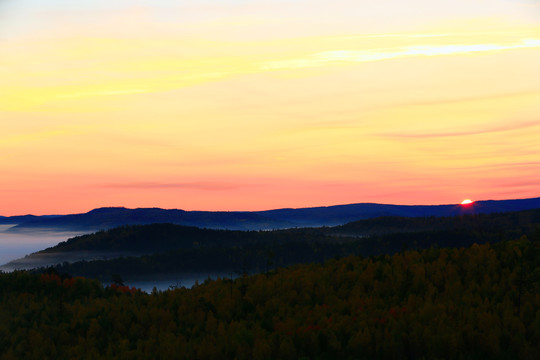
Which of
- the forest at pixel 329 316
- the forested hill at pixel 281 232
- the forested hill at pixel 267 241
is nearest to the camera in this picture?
the forest at pixel 329 316

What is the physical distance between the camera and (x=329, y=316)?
1895cm

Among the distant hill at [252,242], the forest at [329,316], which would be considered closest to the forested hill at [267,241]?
the distant hill at [252,242]

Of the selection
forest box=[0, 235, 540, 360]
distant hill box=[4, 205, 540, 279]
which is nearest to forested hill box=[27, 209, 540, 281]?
distant hill box=[4, 205, 540, 279]

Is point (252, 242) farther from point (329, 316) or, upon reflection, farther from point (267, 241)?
point (329, 316)

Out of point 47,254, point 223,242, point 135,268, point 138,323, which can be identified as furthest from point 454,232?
point 47,254

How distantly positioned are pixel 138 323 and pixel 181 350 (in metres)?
4.45

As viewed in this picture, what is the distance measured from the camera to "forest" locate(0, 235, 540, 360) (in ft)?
51.5

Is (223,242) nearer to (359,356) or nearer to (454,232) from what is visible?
(454,232)

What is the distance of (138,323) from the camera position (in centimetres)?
2028

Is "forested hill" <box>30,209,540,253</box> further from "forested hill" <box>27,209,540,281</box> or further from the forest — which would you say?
the forest

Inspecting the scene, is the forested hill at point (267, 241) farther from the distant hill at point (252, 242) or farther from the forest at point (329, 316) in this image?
the forest at point (329, 316)

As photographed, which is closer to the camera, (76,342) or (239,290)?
(76,342)

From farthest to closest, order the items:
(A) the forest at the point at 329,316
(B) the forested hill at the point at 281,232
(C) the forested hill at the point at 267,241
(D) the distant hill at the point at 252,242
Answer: (B) the forested hill at the point at 281,232 < (D) the distant hill at the point at 252,242 < (C) the forested hill at the point at 267,241 < (A) the forest at the point at 329,316

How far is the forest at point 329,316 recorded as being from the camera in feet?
51.5
